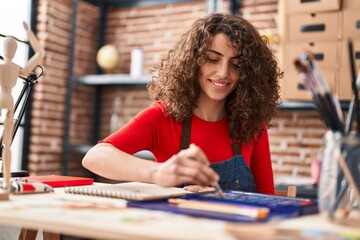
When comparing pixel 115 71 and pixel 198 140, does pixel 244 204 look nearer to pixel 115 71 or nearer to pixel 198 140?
pixel 198 140

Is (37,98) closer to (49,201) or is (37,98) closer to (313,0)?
(313,0)

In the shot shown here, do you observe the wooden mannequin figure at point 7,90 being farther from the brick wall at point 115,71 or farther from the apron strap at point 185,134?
the brick wall at point 115,71

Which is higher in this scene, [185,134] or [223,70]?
[223,70]

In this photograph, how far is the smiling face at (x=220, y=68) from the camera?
1760 mm

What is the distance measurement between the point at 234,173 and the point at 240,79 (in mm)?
354

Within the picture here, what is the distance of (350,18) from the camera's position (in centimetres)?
314

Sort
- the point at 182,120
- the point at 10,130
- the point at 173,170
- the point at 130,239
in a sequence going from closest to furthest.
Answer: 1. the point at 130,239
2. the point at 173,170
3. the point at 10,130
4. the point at 182,120

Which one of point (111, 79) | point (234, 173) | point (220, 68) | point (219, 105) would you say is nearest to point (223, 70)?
point (220, 68)

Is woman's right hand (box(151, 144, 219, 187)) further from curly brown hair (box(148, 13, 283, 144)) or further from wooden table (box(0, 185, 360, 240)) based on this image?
curly brown hair (box(148, 13, 283, 144))

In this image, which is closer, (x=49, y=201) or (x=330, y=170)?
(x=330, y=170)

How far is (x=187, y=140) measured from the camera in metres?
1.83

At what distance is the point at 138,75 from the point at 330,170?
314 centimetres

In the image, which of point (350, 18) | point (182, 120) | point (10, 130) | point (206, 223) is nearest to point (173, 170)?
point (206, 223)

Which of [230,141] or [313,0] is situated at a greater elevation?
[313,0]
